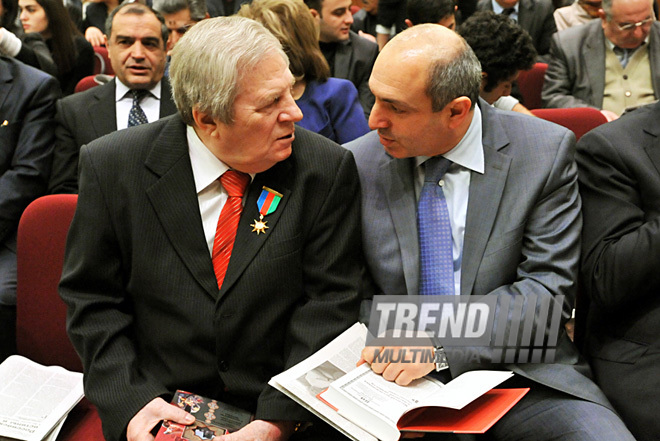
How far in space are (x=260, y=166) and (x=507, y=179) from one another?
0.70 meters

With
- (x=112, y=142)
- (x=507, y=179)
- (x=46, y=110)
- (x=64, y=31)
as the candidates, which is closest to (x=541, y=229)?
(x=507, y=179)

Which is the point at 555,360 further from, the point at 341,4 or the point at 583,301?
the point at 341,4

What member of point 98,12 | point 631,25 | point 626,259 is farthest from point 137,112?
point 98,12

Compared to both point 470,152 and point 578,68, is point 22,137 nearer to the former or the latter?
point 470,152

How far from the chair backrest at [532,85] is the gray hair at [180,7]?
2.08m

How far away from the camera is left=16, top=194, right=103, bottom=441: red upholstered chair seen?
2.12 meters

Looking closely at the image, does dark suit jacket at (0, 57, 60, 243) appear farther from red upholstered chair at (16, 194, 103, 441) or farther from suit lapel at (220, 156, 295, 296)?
suit lapel at (220, 156, 295, 296)

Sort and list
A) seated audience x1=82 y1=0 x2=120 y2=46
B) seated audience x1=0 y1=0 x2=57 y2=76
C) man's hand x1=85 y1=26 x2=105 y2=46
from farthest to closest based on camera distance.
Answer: seated audience x1=82 y1=0 x2=120 y2=46
man's hand x1=85 y1=26 x2=105 y2=46
seated audience x1=0 y1=0 x2=57 y2=76

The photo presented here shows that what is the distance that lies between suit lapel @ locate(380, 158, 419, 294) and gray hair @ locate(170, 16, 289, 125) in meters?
0.50

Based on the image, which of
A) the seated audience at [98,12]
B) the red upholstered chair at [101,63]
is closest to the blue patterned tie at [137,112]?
the red upholstered chair at [101,63]

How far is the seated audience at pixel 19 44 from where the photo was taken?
3.40 m

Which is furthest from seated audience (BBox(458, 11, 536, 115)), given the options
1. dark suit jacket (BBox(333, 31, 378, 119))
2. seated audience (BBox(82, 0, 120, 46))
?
seated audience (BBox(82, 0, 120, 46))

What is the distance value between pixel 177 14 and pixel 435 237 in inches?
108

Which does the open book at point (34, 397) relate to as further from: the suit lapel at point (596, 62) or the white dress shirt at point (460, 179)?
the suit lapel at point (596, 62)
